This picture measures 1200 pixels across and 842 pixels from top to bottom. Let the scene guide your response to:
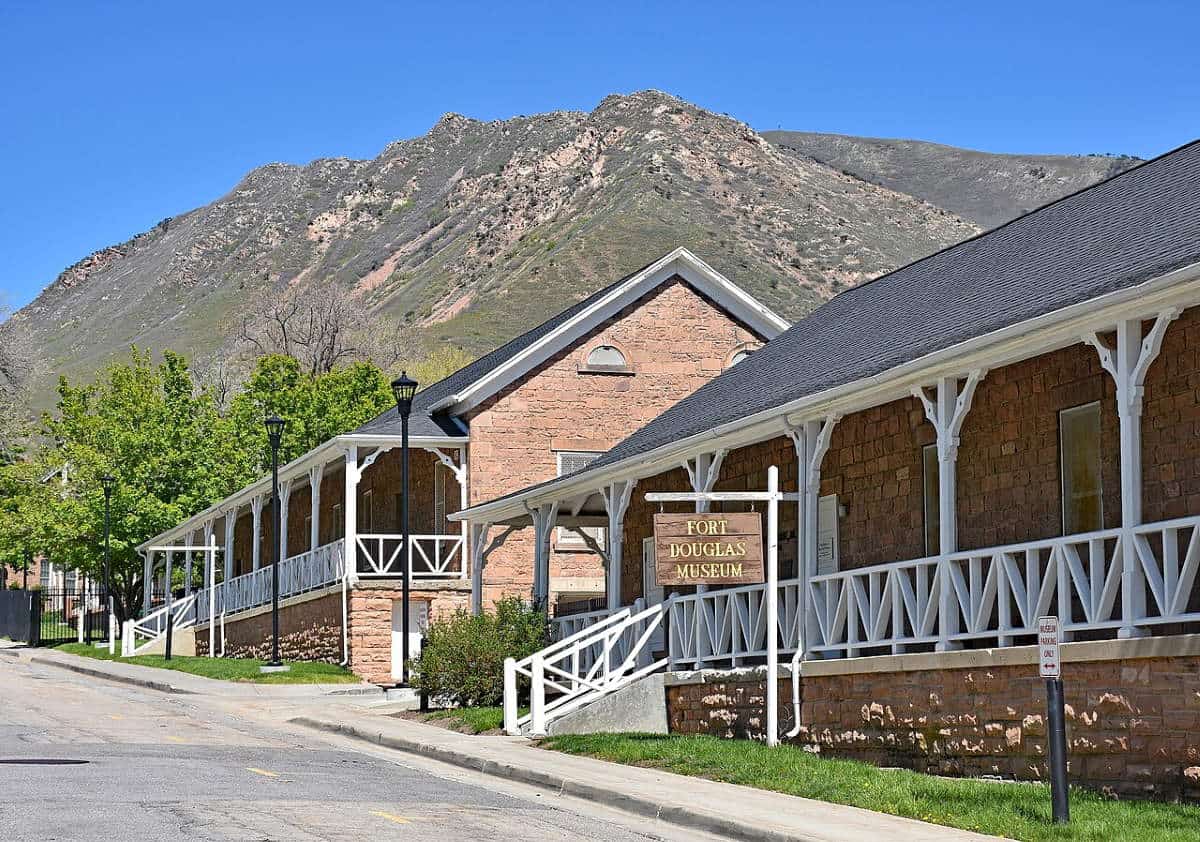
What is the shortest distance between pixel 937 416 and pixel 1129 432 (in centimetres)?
315

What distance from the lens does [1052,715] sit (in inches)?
474

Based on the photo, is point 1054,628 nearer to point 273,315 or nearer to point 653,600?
point 653,600

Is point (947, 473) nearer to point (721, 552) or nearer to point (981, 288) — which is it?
point (721, 552)

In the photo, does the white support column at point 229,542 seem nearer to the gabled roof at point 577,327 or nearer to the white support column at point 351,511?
the gabled roof at point 577,327

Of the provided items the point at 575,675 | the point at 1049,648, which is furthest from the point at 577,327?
the point at 1049,648

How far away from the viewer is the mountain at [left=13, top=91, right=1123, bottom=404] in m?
116

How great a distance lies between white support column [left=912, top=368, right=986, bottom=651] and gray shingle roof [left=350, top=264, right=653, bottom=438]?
1907cm

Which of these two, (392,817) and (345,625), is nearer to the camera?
(392,817)

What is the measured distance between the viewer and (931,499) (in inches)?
757

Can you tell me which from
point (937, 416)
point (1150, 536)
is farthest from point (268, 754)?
point (1150, 536)

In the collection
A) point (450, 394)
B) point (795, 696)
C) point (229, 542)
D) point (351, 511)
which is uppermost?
point (450, 394)

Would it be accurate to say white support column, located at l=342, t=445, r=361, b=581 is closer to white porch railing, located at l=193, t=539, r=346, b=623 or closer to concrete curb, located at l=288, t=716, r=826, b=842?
white porch railing, located at l=193, t=539, r=346, b=623

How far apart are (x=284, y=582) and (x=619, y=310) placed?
10.8 metres

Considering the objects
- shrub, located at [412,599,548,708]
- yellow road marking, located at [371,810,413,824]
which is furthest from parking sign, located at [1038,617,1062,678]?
shrub, located at [412,599,548,708]
